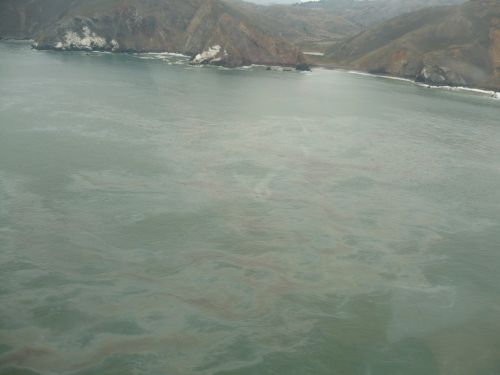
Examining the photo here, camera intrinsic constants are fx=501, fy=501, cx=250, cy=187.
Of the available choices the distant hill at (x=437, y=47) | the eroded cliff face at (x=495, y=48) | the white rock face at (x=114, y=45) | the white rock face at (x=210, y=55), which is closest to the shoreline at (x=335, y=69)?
the white rock face at (x=114, y=45)

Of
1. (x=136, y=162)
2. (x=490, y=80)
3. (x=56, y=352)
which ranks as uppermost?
(x=490, y=80)

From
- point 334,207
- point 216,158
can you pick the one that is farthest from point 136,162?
point 334,207

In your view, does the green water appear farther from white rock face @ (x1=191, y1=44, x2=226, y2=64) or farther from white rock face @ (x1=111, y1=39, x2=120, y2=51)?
white rock face @ (x1=111, y1=39, x2=120, y2=51)

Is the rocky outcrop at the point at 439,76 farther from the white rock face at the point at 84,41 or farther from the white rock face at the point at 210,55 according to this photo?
the white rock face at the point at 84,41

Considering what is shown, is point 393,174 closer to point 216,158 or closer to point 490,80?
point 216,158

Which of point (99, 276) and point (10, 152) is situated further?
point (10, 152)

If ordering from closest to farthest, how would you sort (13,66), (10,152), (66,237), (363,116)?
(66,237), (10,152), (363,116), (13,66)

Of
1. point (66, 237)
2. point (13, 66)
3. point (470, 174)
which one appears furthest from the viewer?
point (13, 66)

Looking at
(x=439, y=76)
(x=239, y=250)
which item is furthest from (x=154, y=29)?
(x=239, y=250)

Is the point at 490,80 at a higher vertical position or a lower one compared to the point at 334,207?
higher
